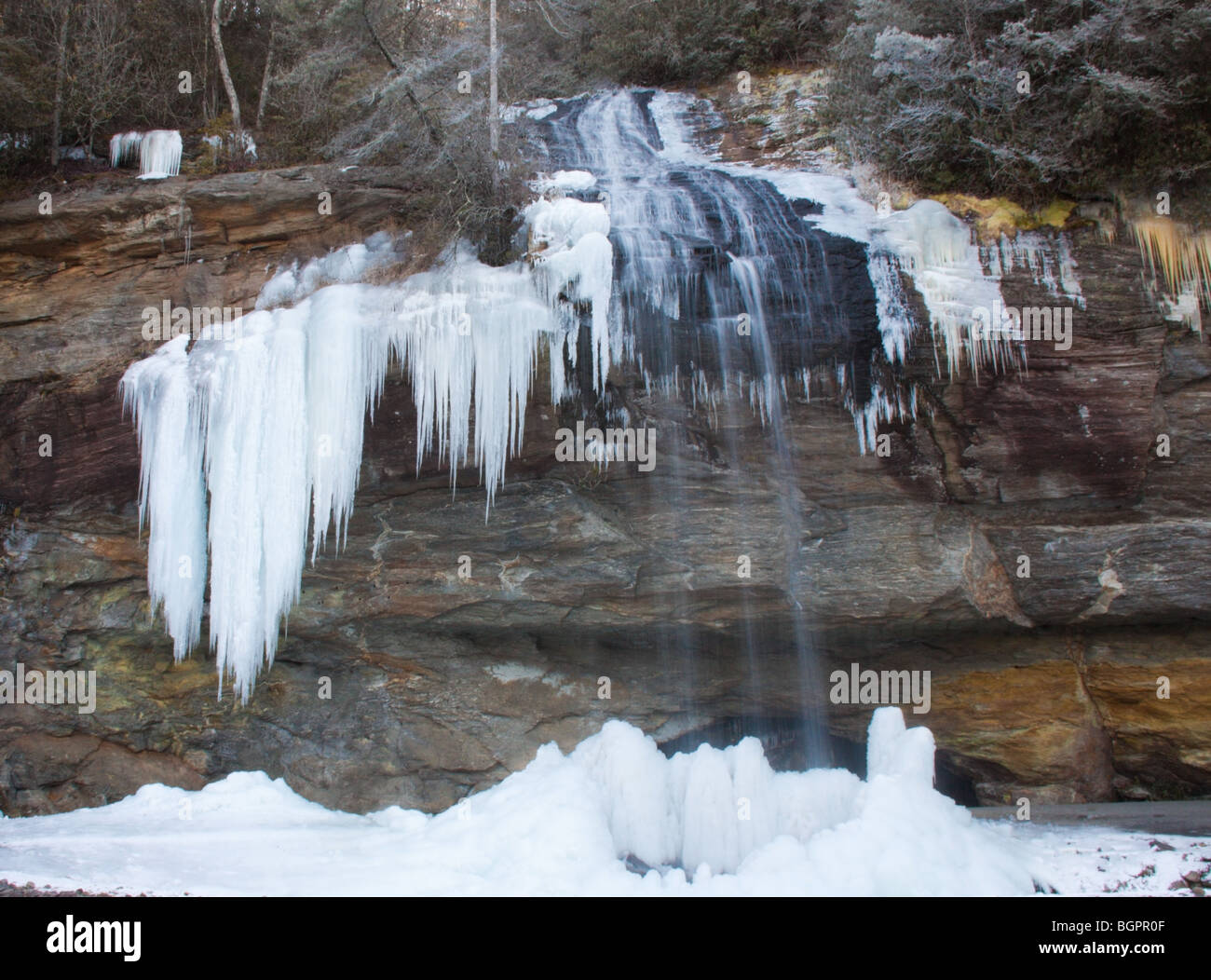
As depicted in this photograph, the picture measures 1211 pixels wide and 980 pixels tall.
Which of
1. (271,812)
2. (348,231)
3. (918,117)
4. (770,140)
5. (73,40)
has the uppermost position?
(73,40)

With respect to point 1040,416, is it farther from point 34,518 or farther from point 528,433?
point 34,518

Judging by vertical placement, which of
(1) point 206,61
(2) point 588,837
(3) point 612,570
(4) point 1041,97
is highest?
(1) point 206,61

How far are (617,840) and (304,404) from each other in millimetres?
4868

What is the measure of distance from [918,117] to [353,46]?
20.3ft

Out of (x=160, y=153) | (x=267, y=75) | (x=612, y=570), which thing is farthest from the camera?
(x=267, y=75)

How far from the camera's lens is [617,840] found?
23.2 ft

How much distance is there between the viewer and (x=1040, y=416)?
22.5 ft

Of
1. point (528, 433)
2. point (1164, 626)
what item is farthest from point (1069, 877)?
point (528, 433)

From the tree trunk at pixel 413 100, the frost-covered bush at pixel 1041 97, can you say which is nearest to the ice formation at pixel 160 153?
the tree trunk at pixel 413 100

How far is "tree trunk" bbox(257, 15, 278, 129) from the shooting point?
11219mm

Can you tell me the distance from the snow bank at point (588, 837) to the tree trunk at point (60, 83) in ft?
24.1

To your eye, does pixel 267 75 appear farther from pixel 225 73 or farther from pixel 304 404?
pixel 304 404

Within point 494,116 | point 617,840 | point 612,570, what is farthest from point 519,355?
point 617,840

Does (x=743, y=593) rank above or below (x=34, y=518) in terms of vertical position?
below
